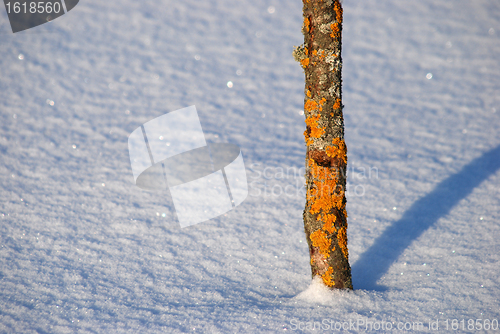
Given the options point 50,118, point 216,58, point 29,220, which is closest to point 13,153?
point 50,118

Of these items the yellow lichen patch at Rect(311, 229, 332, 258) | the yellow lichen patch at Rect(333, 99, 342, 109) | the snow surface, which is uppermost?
the yellow lichen patch at Rect(333, 99, 342, 109)

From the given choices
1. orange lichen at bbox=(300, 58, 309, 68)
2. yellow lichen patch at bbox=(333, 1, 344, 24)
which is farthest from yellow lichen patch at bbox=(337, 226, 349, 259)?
yellow lichen patch at bbox=(333, 1, 344, 24)

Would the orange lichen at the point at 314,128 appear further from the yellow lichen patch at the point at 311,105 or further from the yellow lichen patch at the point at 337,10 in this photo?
the yellow lichen patch at the point at 337,10

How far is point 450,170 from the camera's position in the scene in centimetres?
476

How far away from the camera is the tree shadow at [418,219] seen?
9.56 ft

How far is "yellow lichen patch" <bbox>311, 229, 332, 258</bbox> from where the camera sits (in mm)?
2385

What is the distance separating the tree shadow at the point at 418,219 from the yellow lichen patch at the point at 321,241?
1.81ft

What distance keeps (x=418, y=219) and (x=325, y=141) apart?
204 centimetres

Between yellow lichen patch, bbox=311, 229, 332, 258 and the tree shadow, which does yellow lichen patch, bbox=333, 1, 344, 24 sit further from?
the tree shadow

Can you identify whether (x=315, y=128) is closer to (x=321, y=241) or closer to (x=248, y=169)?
(x=321, y=241)

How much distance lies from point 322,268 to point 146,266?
147 centimetres

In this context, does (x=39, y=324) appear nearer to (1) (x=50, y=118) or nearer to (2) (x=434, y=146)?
(1) (x=50, y=118)

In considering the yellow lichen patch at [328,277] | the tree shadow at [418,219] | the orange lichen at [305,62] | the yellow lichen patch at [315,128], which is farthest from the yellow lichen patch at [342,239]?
the orange lichen at [305,62]

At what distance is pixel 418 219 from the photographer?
12.1 feet
